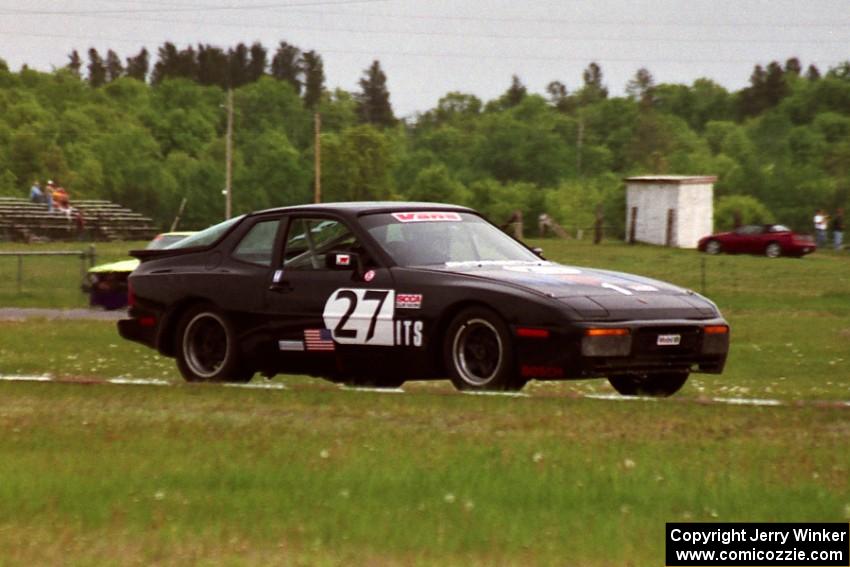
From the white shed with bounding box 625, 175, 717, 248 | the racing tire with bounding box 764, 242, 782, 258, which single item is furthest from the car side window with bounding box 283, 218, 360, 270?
the white shed with bounding box 625, 175, 717, 248

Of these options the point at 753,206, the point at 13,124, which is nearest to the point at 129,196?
the point at 13,124

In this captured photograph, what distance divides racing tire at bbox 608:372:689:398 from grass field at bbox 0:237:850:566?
3.30ft

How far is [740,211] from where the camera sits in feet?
313

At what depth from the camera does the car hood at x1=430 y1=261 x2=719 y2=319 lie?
12.2m

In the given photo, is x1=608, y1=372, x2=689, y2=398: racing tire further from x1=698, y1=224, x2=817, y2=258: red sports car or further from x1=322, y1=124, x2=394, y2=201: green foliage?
x1=322, y1=124, x2=394, y2=201: green foliage

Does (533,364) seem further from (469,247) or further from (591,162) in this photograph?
(591,162)

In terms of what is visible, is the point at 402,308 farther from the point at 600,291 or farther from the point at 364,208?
the point at 600,291

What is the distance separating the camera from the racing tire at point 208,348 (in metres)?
13.8

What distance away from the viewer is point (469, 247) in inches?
532

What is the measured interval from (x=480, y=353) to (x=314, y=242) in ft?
6.40

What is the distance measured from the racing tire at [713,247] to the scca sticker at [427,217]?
5053cm

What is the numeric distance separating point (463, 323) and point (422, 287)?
0.45m

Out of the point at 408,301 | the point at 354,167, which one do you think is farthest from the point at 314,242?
the point at 354,167

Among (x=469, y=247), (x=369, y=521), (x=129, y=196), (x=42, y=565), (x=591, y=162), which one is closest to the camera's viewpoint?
(x=42, y=565)
